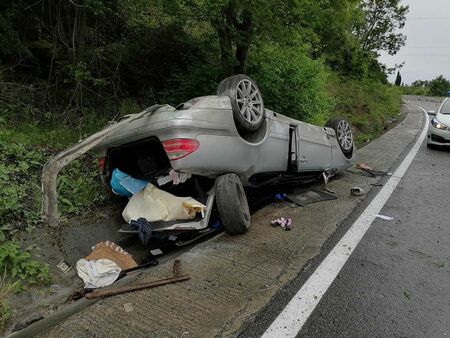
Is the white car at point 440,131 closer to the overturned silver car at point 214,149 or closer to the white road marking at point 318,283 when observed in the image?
the white road marking at point 318,283

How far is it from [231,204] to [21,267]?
2040 millimetres

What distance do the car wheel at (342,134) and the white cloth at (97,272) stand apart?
4.59 metres

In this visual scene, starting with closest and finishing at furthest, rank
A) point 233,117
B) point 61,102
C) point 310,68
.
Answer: point 233,117, point 61,102, point 310,68

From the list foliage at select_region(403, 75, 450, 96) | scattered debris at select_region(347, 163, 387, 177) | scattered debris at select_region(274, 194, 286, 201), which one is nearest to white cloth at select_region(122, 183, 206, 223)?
scattered debris at select_region(274, 194, 286, 201)

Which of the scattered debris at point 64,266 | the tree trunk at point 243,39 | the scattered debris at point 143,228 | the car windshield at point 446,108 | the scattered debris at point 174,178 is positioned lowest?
the scattered debris at point 64,266

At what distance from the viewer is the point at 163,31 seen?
321 inches

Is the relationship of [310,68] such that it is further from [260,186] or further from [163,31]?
[260,186]

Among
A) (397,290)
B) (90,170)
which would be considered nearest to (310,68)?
(90,170)

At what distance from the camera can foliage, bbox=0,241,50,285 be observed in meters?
3.55

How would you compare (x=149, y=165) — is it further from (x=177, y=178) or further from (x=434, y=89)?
(x=434, y=89)

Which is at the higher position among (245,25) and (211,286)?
(245,25)

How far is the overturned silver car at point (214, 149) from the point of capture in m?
3.99

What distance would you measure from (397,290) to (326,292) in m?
0.64

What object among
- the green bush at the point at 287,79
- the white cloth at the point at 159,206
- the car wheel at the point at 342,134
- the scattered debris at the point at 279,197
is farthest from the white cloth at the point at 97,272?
the green bush at the point at 287,79
